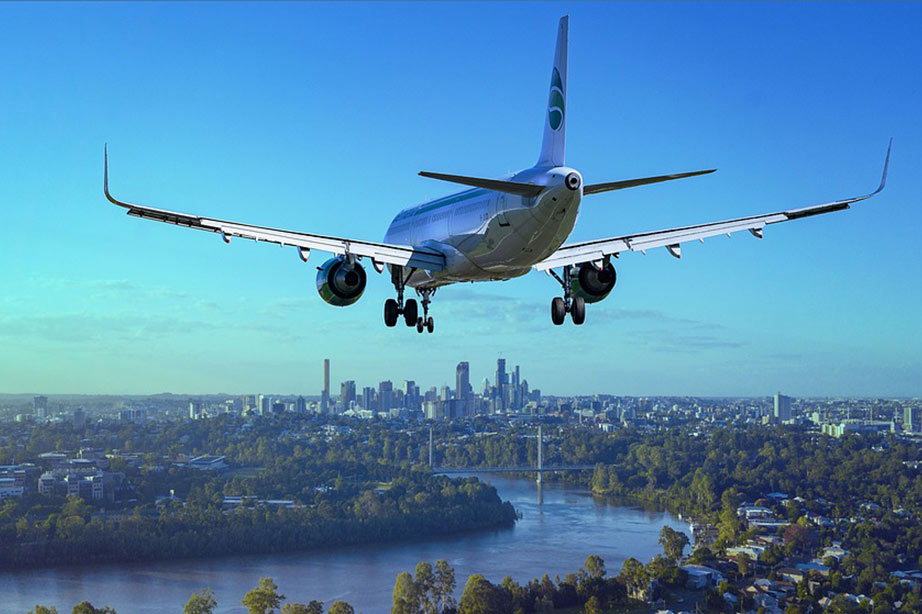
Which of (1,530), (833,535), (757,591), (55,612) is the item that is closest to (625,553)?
(757,591)

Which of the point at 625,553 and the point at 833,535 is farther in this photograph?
the point at 833,535

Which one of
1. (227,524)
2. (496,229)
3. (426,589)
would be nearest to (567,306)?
(496,229)

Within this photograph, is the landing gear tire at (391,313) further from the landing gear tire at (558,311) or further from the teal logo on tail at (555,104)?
the teal logo on tail at (555,104)

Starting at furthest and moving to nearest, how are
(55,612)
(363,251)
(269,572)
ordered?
(269,572) → (55,612) → (363,251)

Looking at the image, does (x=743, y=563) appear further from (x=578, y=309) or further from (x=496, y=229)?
(x=496, y=229)

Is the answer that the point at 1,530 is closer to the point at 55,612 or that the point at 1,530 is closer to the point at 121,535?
the point at 121,535
